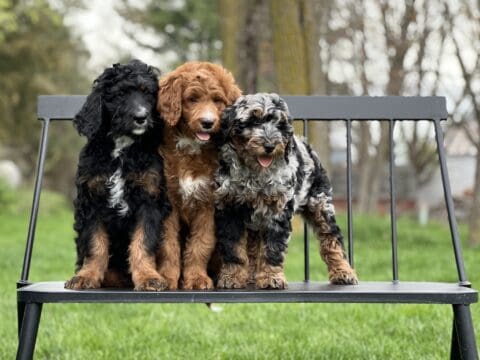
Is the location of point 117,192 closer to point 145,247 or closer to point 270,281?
point 145,247

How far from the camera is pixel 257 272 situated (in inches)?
151

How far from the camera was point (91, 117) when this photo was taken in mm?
3705

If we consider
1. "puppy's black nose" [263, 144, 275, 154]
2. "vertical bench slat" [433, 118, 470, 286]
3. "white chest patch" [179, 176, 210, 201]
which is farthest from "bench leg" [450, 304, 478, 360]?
"white chest patch" [179, 176, 210, 201]

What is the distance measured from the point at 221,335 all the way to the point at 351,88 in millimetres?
17091

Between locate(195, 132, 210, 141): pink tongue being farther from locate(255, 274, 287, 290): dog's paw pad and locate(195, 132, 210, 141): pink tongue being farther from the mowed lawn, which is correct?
the mowed lawn

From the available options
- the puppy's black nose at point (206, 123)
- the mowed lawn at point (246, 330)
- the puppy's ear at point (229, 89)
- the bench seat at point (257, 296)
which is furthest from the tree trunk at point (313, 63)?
the bench seat at point (257, 296)

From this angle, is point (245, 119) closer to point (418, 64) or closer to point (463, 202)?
point (418, 64)

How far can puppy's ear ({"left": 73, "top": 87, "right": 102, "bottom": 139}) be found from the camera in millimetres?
3697

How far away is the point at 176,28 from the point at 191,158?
2073 cm

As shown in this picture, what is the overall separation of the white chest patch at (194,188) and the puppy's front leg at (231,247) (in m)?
0.14

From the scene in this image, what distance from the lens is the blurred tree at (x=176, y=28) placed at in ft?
77.6

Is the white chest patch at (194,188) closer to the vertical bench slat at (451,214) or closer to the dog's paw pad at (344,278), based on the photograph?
the dog's paw pad at (344,278)

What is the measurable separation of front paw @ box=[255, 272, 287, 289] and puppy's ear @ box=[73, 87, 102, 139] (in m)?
1.06

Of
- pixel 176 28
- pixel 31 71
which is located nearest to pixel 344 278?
pixel 176 28
